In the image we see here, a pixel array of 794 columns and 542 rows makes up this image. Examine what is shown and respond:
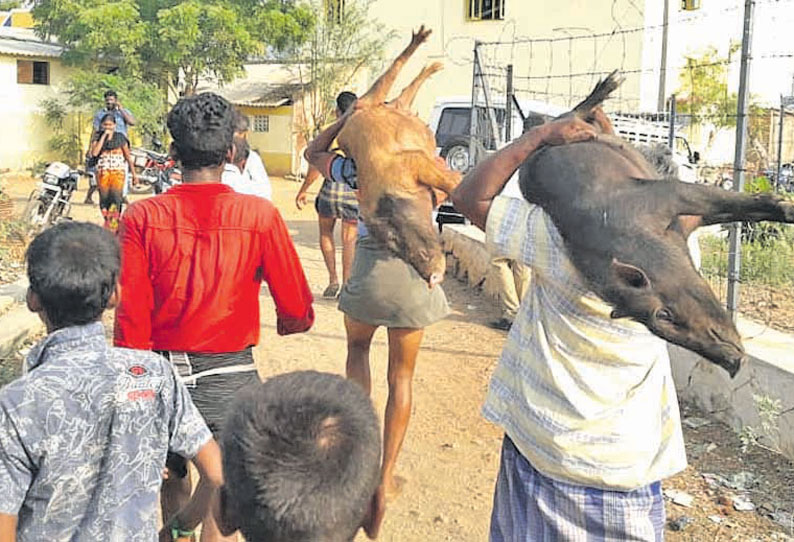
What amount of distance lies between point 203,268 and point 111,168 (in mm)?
8217

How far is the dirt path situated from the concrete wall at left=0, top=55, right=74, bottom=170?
799 inches

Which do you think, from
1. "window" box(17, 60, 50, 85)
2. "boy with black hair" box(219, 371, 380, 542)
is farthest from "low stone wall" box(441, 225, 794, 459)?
"window" box(17, 60, 50, 85)

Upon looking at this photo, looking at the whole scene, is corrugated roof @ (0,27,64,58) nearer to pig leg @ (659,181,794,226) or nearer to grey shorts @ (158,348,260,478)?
grey shorts @ (158,348,260,478)

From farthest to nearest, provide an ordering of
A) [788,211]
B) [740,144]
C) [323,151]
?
[740,144] < [323,151] < [788,211]

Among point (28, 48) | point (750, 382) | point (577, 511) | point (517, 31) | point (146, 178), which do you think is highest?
point (517, 31)

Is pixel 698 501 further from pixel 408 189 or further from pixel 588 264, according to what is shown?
pixel 588 264

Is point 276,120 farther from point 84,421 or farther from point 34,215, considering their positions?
point 84,421

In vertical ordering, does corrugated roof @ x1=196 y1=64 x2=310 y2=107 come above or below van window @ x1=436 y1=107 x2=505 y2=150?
above

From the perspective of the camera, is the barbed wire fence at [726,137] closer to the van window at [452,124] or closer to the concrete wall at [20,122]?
the van window at [452,124]

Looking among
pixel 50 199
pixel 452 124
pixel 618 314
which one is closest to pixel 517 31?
pixel 452 124

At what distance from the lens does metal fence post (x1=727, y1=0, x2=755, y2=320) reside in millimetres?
4742

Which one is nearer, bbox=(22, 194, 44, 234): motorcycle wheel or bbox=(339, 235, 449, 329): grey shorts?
bbox=(339, 235, 449, 329): grey shorts

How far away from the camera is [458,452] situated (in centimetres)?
472

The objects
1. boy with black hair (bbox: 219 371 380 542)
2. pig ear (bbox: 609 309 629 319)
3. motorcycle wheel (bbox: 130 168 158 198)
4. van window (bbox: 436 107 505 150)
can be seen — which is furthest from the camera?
motorcycle wheel (bbox: 130 168 158 198)
